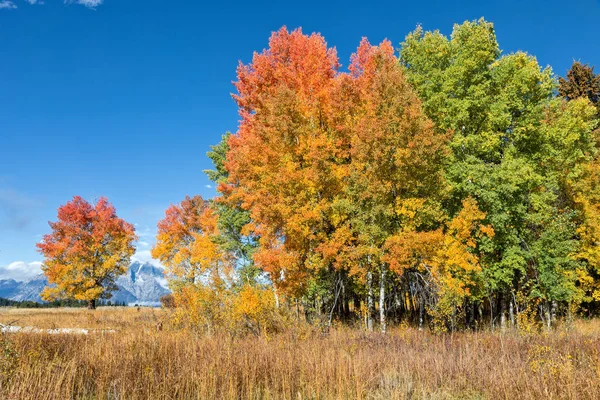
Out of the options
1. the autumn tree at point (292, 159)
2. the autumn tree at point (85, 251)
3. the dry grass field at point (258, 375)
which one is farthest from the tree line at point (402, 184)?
the autumn tree at point (85, 251)

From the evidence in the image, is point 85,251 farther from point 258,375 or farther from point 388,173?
point 258,375

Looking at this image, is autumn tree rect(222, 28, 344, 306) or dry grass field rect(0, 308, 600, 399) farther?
autumn tree rect(222, 28, 344, 306)

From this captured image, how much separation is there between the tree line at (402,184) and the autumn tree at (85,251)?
21600 mm

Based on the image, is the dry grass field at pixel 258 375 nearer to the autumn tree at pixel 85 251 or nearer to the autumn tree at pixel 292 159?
the autumn tree at pixel 292 159

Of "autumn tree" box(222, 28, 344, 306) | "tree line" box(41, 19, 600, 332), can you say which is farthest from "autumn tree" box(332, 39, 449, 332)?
"autumn tree" box(222, 28, 344, 306)

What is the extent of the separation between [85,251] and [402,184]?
35.6 metres

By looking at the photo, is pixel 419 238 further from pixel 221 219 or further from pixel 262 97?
pixel 221 219

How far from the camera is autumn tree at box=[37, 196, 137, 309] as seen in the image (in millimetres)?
36000

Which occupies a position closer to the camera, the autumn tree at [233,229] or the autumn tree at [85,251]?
the autumn tree at [233,229]

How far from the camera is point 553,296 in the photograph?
711 inches

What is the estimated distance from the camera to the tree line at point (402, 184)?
14508mm

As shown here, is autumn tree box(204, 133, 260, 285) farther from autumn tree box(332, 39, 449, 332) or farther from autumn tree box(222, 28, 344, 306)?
autumn tree box(332, 39, 449, 332)

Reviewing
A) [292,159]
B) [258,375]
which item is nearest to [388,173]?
[292,159]

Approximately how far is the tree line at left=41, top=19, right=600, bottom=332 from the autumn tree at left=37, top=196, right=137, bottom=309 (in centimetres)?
2160
